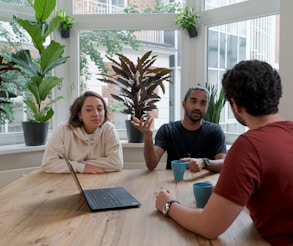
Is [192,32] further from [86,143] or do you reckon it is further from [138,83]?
[86,143]

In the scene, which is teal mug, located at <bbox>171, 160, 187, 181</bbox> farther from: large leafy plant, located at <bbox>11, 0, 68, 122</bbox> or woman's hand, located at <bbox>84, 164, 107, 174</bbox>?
large leafy plant, located at <bbox>11, 0, 68, 122</bbox>

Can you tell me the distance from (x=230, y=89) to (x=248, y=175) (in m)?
0.27

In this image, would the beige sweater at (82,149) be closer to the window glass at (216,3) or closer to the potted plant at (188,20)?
the potted plant at (188,20)

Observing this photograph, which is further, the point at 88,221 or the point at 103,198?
the point at 103,198

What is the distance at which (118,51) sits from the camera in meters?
3.33

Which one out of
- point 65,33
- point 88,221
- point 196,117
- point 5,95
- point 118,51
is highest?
point 65,33

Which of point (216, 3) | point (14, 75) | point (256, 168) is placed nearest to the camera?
point (256, 168)

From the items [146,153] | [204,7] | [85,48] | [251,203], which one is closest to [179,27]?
[204,7]

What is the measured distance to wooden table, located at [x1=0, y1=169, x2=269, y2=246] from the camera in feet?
3.17

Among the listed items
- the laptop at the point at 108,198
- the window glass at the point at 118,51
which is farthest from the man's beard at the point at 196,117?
the laptop at the point at 108,198

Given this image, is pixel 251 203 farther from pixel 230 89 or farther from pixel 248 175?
pixel 230 89

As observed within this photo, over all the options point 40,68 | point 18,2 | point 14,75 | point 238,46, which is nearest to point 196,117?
point 238,46

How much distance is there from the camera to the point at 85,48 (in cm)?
333

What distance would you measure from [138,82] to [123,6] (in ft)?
2.79
